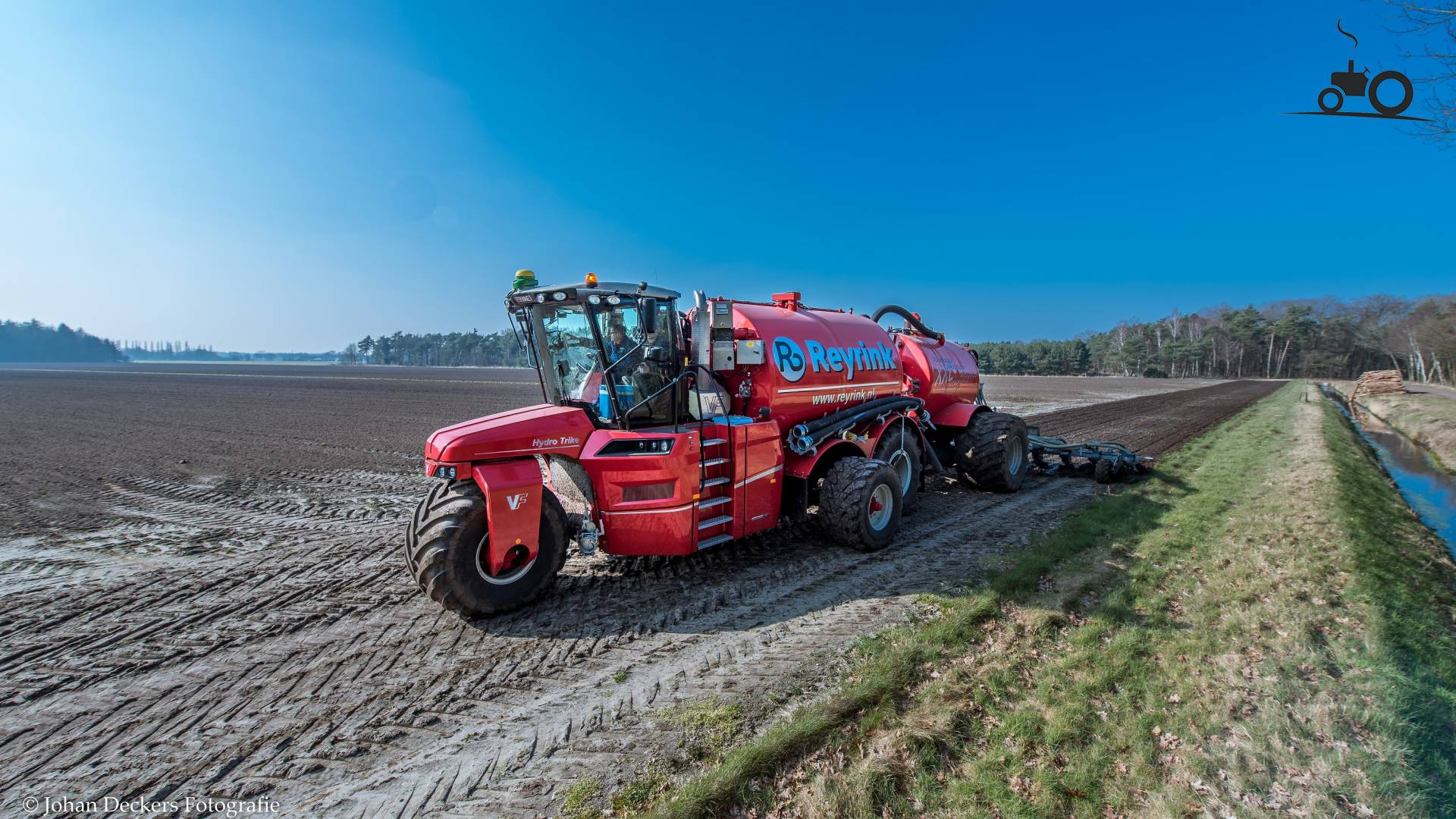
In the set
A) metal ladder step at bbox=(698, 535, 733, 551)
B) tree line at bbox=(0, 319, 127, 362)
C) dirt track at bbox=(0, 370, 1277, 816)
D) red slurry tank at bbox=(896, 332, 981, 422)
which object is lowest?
dirt track at bbox=(0, 370, 1277, 816)

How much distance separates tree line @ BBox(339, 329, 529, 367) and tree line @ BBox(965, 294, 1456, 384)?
373 feet

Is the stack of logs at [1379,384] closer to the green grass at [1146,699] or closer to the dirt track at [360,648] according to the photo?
the green grass at [1146,699]

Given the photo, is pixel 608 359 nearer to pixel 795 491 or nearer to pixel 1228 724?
pixel 795 491

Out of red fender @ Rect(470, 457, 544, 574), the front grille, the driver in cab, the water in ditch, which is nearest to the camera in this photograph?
red fender @ Rect(470, 457, 544, 574)

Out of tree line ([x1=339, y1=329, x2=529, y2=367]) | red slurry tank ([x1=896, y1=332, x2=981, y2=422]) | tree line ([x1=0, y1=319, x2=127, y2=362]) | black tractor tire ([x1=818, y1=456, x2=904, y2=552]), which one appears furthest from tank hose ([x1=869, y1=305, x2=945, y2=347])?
tree line ([x1=0, y1=319, x2=127, y2=362])

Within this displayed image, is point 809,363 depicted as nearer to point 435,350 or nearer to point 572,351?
point 572,351

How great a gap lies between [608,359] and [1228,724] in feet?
18.3

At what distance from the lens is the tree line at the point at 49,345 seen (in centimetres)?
14250

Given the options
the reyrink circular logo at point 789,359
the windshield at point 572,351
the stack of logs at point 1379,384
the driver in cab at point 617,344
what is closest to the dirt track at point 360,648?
the windshield at point 572,351

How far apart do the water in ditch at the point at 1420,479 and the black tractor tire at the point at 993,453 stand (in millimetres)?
5521

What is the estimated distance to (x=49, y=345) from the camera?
486ft

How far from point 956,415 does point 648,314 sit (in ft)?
22.8

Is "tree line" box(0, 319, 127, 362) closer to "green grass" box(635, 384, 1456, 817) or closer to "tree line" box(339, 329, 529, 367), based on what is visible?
"tree line" box(339, 329, 529, 367)

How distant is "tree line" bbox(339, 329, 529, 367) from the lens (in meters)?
146
